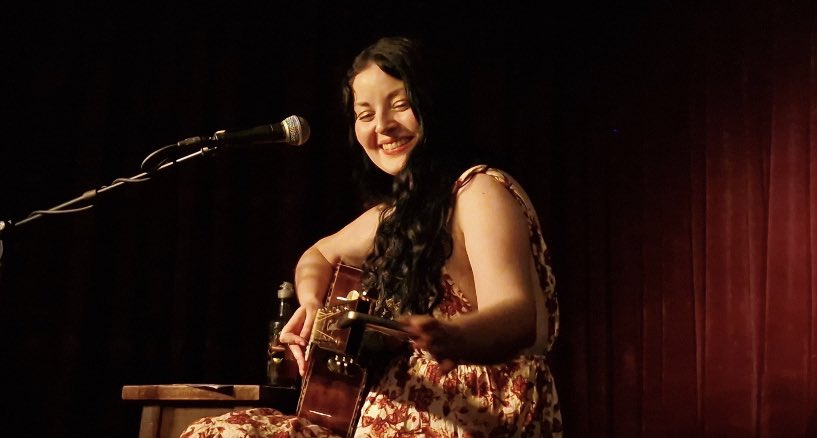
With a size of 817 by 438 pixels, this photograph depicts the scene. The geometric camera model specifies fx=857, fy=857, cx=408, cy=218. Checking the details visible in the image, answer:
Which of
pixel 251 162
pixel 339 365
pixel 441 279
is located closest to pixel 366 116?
pixel 441 279

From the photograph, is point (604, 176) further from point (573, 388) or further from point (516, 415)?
point (516, 415)

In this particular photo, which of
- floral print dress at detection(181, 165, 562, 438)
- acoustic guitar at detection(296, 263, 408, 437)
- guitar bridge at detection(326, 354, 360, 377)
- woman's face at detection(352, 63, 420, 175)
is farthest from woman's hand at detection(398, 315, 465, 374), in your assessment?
woman's face at detection(352, 63, 420, 175)

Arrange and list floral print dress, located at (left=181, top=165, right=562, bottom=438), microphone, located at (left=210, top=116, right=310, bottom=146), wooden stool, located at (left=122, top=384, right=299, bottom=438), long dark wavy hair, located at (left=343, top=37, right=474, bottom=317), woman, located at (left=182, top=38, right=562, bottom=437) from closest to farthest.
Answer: woman, located at (left=182, top=38, right=562, bottom=437), floral print dress, located at (left=181, top=165, right=562, bottom=438), long dark wavy hair, located at (left=343, top=37, right=474, bottom=317), microphone, located at (left=210, top=116, right=310, bottom=146), wooden stool, located at (left=122, top=384, right=299, bottom=438)

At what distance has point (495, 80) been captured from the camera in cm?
420

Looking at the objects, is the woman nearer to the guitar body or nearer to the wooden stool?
the guitar body

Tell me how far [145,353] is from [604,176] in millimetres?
2179

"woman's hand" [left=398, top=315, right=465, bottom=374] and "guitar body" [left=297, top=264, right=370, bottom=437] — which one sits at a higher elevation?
"woman's hand" [left=398, top=315, right=465, bottom=374]

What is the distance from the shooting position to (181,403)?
2.48 m

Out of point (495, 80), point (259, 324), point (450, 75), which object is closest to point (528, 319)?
point (450, 75)

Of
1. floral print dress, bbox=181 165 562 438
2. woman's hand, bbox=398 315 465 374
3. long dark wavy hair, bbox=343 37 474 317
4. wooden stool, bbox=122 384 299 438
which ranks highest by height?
long dark wavy hair, bbox=343 37 474 317

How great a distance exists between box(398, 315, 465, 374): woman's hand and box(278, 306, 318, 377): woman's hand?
810 mm

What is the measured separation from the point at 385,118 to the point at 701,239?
2.02m

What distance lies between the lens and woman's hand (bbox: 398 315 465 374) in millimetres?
1208

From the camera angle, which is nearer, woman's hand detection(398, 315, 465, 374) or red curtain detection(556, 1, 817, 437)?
woman's hand detection(398, 315, 465, 374)
